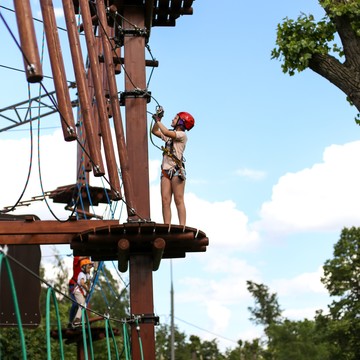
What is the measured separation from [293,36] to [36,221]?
17.1ft

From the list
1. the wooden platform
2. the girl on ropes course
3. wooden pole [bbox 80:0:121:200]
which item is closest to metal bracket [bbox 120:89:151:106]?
the girl on ropes course

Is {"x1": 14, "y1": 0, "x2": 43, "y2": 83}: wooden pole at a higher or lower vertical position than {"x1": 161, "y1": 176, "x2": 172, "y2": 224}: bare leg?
lower

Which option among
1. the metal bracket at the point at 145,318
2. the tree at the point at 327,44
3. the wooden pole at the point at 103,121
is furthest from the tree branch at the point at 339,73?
the metal bracket at the point at 145,318

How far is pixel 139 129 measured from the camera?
30.2 ft

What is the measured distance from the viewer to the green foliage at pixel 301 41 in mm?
11727

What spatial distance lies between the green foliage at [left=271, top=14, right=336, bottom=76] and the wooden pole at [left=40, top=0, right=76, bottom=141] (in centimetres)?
506

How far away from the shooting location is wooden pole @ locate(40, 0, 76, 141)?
7.03 metres

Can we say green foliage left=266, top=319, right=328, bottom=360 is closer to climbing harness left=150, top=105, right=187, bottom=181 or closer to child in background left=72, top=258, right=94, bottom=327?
child in background left=72, top=258, right=94, bottom=327

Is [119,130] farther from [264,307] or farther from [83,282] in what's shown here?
[264,307]

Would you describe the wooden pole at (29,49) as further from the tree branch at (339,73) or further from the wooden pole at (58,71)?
the tree branch at (339,73)

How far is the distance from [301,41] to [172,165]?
368 cm

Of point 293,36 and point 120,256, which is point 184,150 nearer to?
point 120,256

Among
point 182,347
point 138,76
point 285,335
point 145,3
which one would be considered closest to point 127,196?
point 138,76

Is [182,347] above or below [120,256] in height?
above
